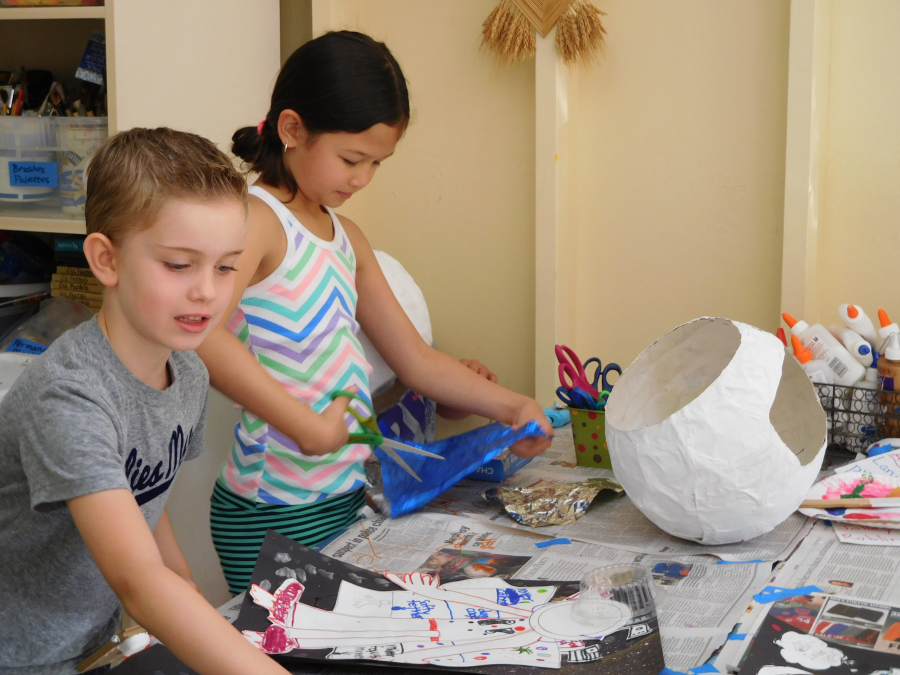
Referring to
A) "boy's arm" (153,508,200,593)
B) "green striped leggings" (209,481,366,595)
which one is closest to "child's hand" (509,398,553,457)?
"green striped leggings" (209,481,366,595)

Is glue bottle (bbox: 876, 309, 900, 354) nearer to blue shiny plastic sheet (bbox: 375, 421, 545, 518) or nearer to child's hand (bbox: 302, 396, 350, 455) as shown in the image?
blue shiny plastic sheet (bbox: 375, 421, 545, 518)

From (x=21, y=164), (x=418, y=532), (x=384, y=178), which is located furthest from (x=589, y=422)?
(x=21, y=164)

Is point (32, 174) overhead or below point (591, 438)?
overhead

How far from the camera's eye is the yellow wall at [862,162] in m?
1.42

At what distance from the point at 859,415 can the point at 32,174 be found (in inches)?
58.1

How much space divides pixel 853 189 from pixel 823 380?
1.48 feet

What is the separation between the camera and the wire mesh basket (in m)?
1.17

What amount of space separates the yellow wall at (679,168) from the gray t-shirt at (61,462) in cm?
106

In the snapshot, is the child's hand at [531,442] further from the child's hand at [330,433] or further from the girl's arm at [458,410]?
the child's hand at [330,433]

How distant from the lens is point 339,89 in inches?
41.9

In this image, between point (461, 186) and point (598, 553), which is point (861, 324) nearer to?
point (598, 553)

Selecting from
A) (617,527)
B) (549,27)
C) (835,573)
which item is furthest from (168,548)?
(549,27)

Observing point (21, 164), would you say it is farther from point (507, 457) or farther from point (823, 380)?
point (823, 380)

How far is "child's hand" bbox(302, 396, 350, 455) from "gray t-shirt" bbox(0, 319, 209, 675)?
19 centimetres
